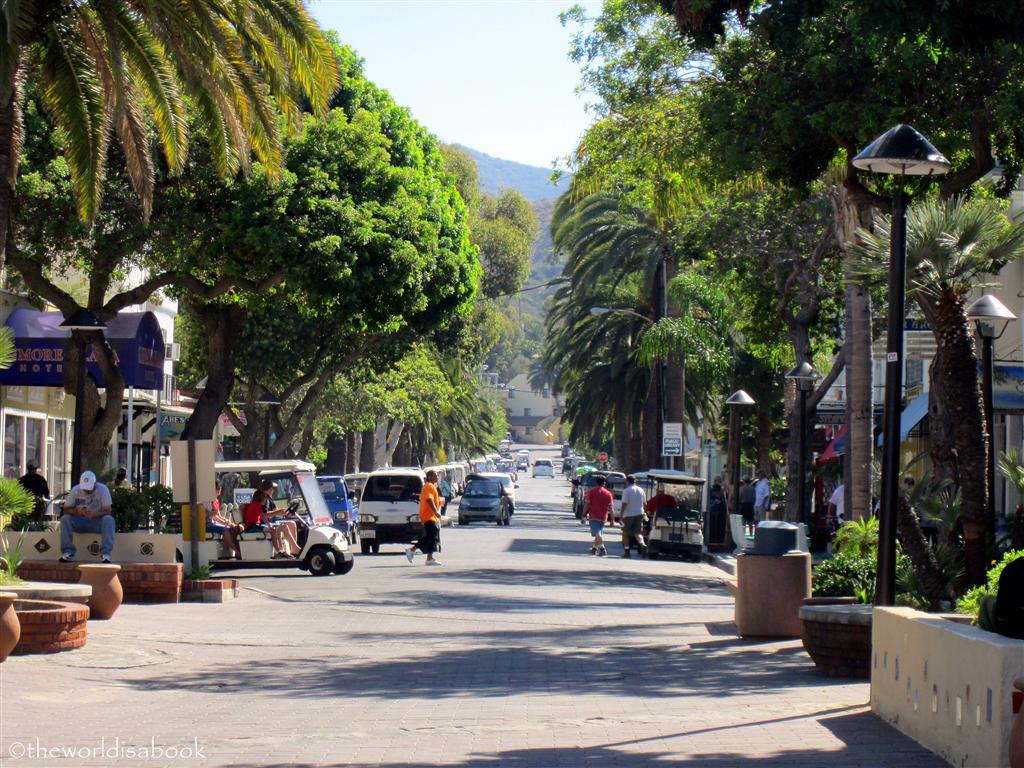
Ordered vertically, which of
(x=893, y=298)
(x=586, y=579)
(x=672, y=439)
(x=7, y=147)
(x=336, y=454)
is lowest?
(x=586, y=579)

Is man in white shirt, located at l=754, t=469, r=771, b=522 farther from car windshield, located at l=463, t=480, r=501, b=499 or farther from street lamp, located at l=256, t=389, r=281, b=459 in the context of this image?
car windshield, located at l=463, t=480, r=501, b=499

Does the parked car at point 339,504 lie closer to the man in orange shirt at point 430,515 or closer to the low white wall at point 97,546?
the man in orange shirt at point 430,515

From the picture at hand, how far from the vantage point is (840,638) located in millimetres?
12016

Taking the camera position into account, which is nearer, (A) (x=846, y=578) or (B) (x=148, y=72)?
(A) (x=846, y=578)

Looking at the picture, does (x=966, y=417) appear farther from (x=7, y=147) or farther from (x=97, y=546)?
(x=97, y=546)

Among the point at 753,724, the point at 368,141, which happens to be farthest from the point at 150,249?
the point at 753,724

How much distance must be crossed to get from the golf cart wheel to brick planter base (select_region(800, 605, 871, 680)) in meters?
13.6

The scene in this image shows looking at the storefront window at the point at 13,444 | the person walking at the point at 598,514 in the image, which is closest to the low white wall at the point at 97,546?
the storefront window at the point at 13,444

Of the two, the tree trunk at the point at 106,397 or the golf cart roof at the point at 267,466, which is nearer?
the tree trunk at the point at 106,397

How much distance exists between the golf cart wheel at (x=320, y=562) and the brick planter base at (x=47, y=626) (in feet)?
37.1

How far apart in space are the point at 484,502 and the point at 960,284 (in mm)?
37601

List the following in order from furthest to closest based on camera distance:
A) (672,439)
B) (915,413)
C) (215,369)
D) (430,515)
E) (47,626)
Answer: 1. (672,439)
2. (915,413)
3. (215,369)
4. (430,515)
5. (47,626)

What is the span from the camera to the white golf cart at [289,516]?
24.3 meters

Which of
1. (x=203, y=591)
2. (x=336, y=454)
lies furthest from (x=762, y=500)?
(x=336, y=454)
